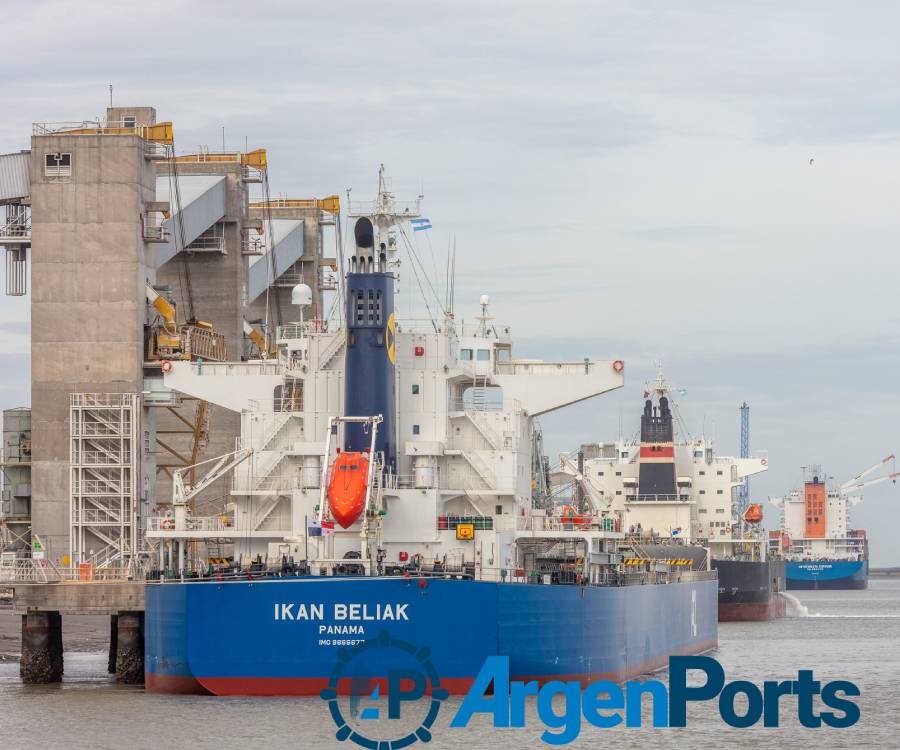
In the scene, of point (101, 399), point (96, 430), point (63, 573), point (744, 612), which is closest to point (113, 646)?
point (63, 573)

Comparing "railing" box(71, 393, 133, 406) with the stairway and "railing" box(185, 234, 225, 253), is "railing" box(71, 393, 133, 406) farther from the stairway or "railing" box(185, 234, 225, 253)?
"railing" box(185, 234, 225, 253)

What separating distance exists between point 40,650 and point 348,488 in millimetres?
11796

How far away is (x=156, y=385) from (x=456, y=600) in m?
18.4

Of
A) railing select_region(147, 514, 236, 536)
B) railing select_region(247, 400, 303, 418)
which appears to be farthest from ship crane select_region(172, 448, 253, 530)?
railing select_region(247, 400, 303, 418)

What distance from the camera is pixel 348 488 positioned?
38.6 metres

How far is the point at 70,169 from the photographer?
53.2 meters

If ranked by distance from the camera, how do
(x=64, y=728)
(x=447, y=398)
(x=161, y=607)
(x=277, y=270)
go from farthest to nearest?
(x=277, y=270) → (x=447, y=398) → (x=161, y=607) → (x=64, y=728)

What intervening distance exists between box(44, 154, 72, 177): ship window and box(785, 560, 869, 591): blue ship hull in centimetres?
12859

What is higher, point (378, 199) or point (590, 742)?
point (378, 199)

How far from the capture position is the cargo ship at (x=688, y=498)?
8881cm

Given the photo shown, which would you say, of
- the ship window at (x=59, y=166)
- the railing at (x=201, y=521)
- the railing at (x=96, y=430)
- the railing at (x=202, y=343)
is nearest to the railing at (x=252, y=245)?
the railing at (x=202, y=343)

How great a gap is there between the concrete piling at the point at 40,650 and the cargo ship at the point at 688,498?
43.4 m

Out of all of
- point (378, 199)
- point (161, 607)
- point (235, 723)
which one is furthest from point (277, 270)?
point (235, 723)

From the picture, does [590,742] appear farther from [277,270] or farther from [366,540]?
[277,270]
